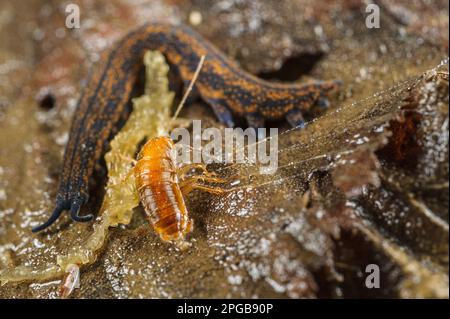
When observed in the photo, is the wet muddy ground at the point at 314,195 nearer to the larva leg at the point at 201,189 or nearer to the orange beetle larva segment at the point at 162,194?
the larva leg at the point at 201,189

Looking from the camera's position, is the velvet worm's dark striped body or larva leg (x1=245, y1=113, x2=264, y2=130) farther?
larva leg (x1=245, y1=113, x2=264, y2=130)

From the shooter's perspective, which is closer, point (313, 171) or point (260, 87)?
point (313, 171)

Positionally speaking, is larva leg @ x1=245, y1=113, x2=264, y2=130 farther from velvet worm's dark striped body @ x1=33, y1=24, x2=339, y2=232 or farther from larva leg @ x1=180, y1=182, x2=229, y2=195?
larva leg @ x1=180, y1=182, x2=229, y2=195

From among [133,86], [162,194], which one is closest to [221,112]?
[133,86]

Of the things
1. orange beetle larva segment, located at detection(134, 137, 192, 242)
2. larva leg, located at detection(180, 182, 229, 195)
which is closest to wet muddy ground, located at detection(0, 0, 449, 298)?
larva leg, located at detection(180, 182, 229, 195)

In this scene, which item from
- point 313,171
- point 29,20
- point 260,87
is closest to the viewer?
point 313,171
